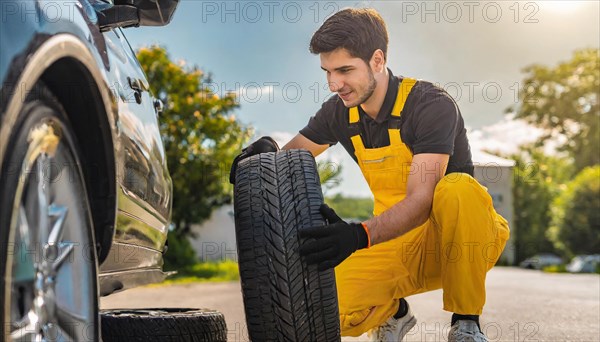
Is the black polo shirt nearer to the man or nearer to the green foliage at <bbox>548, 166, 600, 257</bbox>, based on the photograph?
the man

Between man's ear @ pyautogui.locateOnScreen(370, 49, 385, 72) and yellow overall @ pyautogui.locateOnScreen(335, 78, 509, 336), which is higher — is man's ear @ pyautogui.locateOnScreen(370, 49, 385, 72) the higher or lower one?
the higher one

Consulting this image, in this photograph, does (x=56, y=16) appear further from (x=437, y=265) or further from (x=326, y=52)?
(x=437, y=265)

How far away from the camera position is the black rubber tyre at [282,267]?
305 centimetres

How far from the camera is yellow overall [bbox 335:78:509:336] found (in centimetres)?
377

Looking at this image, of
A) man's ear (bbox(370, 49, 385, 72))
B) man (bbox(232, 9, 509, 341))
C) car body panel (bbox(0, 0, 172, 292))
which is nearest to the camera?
car body panel (bbox(0, 0, 172, 292))

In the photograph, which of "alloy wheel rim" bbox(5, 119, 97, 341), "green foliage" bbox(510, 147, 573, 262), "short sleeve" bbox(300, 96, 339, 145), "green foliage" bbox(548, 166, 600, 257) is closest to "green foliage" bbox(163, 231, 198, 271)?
"green foliage" bbox(548, 166, 600, 257)

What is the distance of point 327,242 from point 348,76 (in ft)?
3.92

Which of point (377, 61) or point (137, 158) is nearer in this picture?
point (137, 158)

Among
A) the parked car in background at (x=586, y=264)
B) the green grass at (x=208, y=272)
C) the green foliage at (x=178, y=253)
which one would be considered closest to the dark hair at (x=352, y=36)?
the green grass at (x=208, y=272)

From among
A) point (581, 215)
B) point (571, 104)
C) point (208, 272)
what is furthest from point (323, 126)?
point (571, 104)

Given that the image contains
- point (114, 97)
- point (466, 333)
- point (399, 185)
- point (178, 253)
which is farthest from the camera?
point (178, 253)

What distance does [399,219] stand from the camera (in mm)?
3586

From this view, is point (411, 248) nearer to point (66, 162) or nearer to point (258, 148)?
point (258, 148)

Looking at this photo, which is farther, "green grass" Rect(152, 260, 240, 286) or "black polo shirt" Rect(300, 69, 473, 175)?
"green grass" Rect(152, 260, 240, 286)
